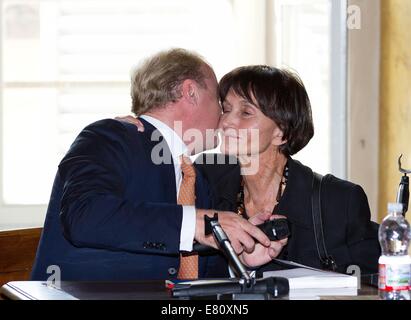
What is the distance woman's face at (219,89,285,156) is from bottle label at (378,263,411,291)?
0.92 metres

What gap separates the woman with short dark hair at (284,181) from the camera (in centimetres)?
240

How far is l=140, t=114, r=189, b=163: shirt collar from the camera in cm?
232

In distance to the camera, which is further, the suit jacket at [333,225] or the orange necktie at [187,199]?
the suit jacket at [333,225]

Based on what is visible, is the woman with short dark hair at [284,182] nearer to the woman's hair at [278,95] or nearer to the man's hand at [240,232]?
the woman's hair at [278,95]

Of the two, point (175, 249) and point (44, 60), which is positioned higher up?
point (44, 60)

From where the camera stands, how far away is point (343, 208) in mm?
2422

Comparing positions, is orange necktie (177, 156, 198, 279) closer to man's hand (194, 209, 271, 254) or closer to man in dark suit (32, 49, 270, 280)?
man in dark suit (32, 49, 270, 280)

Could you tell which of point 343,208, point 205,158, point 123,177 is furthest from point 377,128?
point 123,177

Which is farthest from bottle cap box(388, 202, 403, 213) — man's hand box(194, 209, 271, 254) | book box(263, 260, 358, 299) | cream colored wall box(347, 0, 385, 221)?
cream colored wall box(347, 0, 385, 221)

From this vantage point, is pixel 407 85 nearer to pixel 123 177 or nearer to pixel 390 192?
pixel 390 192

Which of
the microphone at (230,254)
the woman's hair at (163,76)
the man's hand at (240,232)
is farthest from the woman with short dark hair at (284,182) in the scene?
the microphone at (230,254)

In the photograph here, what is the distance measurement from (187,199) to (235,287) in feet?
2.23

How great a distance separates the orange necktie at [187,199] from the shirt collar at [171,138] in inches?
1.2

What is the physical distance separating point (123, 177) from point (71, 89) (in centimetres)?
154
